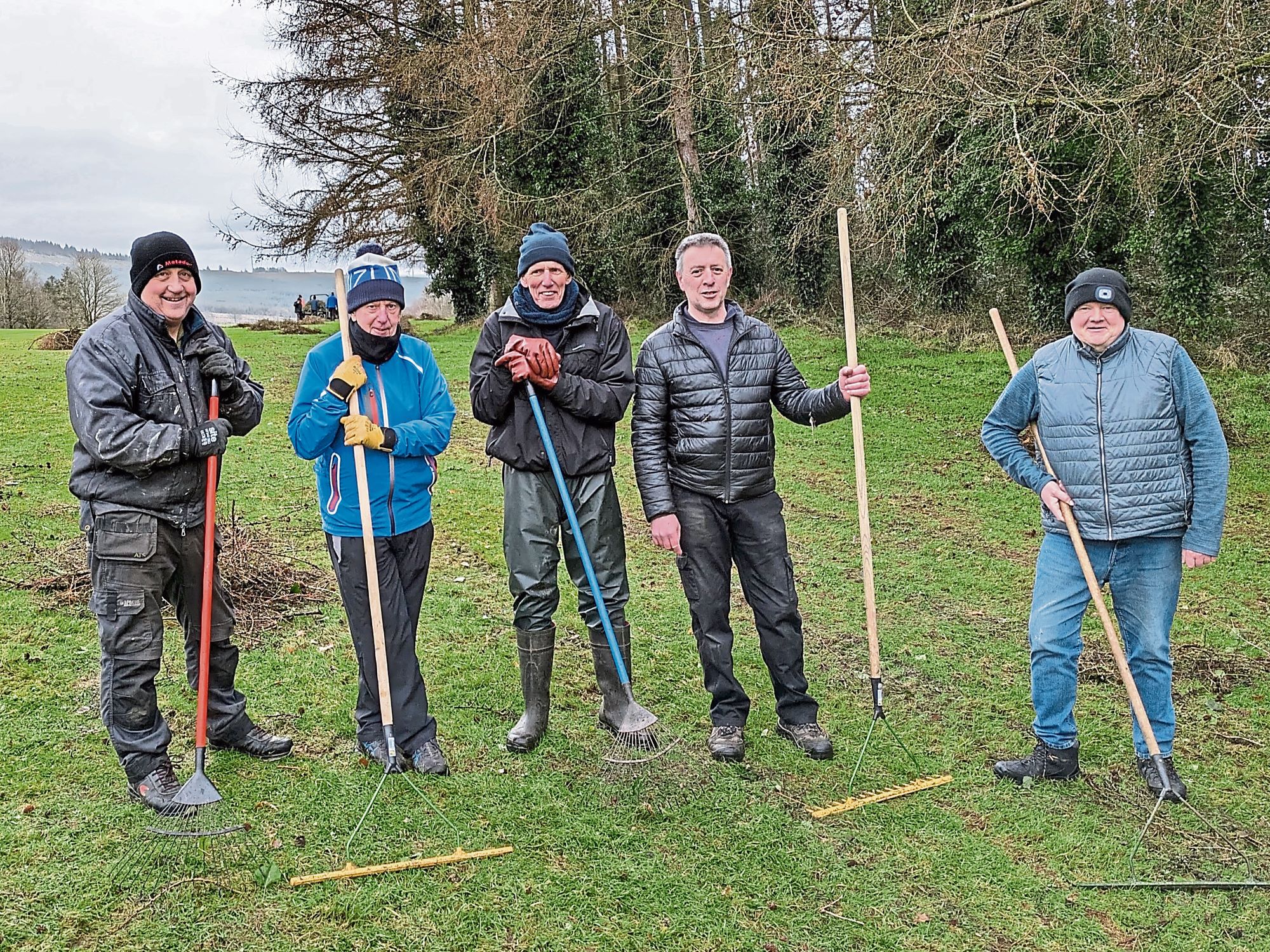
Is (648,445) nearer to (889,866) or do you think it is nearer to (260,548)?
(889,866)

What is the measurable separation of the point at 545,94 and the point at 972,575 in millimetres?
15370

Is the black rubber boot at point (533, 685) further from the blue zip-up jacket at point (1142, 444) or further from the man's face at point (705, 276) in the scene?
the blue zip-up jacket at point (1142, 444)

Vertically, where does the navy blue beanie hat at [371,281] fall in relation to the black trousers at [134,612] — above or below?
above

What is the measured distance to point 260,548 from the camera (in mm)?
6574

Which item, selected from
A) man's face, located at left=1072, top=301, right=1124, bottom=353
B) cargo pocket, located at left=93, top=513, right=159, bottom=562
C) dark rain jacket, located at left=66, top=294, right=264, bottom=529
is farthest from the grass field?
man's face, located at left=1072, top=301, right=1124, bottom=353

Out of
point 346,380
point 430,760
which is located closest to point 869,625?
point 430,760

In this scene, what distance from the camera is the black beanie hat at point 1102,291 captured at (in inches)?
150

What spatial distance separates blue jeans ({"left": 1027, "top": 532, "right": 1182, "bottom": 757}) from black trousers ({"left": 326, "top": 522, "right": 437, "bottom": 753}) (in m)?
2.59

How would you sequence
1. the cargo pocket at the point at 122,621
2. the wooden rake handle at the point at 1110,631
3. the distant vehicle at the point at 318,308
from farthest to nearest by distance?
the distant vehicle at the point at 318,308 → the wooden rake handle at the point at 1110,631 → the cargo pocket at the point at 122,621

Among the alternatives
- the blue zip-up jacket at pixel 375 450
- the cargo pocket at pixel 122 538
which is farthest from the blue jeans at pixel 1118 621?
the cargo pocket at pixel 122 538

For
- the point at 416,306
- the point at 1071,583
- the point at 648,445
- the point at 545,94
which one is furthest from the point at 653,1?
the point at 416,306

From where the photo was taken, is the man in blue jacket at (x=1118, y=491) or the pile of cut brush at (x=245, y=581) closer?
the man in blue jacket at (x=1118, y=491)

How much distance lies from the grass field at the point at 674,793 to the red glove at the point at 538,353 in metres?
1.66

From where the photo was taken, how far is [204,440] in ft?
12.1
